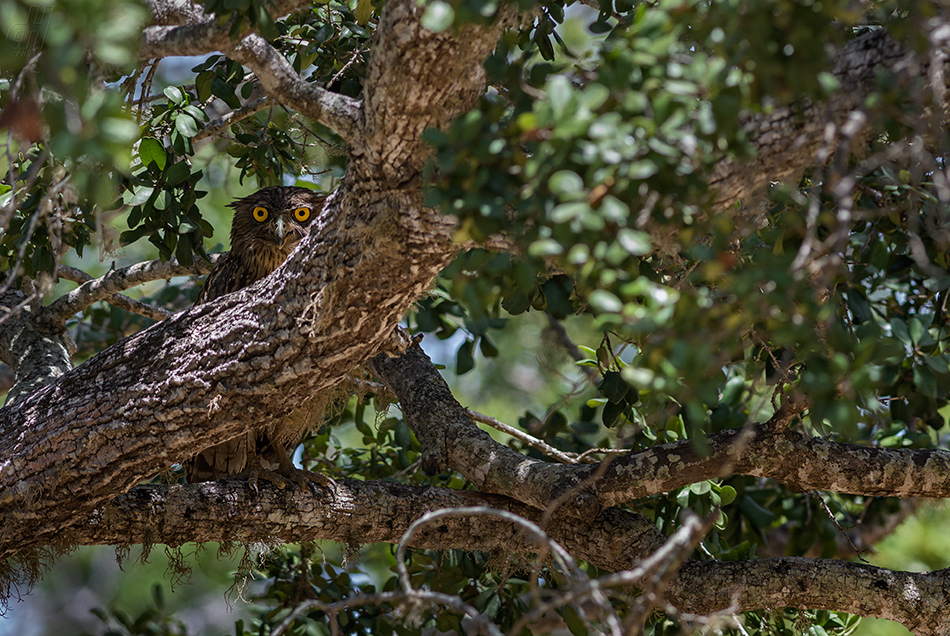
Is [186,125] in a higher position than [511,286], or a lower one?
higher

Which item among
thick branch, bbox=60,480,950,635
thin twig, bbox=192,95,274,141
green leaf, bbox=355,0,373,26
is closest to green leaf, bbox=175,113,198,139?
thin twig, bbox=192,95,274,141

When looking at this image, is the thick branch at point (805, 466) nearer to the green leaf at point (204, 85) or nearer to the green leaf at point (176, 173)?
the green leaf at point (176, 173)

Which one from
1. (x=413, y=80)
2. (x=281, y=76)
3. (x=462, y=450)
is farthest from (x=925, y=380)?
(x=281, y=76)

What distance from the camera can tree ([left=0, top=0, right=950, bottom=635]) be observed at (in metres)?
1.28

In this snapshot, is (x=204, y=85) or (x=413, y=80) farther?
(x=204, y=85)

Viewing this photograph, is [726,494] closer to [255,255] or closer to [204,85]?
[255,255]

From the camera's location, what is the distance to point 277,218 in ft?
11.0

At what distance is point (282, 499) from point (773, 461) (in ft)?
5.05

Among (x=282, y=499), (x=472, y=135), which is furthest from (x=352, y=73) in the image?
(x=472, y=135)

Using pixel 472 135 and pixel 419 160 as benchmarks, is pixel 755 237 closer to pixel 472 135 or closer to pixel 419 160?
pixel 419 160

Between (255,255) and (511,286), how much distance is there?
1966 mm

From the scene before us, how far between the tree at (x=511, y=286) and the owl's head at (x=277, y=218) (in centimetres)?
17

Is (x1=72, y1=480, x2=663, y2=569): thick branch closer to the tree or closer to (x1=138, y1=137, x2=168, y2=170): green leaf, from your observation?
the tree

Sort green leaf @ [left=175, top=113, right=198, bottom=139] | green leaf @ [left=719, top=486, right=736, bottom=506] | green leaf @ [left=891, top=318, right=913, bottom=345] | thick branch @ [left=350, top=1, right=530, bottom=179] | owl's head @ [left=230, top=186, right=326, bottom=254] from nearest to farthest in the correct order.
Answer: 1. thick branch @ [left=350, top=1, right=530, bottom=179]
2. green leaf @ [left=175, top=113, right=198, bottom=139]
3. green leaf @ [left=719, top=486, right=736, bottom=506]
4. green leaf @ [left=891, top=318, right=913, bottom=345]
5. owl's head @ [left=230, top=186, right=326, bottom=254]
